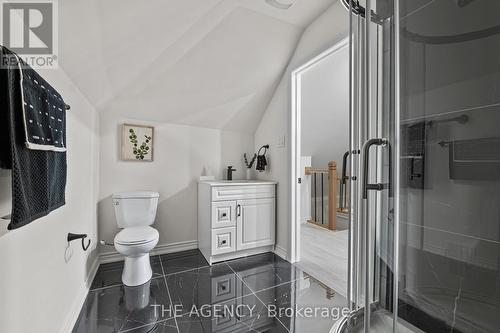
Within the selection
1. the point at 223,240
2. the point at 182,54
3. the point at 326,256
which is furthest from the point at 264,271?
the point at 182,54

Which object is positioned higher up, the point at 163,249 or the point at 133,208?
the point at 133,208

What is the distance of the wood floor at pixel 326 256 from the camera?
2.01 m

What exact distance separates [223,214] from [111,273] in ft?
3.90

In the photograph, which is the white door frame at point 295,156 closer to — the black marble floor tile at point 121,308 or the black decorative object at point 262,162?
the black decorative object at point 262,162

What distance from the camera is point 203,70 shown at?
222 centimetres

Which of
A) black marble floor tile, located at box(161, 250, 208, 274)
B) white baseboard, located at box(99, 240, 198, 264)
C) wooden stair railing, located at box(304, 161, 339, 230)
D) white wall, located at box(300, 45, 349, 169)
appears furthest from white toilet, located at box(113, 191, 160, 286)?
wooden stair railing, located at box(304, 161, 339, 230)

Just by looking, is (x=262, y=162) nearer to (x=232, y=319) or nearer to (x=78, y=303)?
(x=232, y=319)

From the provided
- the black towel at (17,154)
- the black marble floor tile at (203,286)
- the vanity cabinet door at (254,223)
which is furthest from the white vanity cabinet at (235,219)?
the black towel at (17,154)

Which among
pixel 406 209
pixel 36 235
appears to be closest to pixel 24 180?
pixel 36 235

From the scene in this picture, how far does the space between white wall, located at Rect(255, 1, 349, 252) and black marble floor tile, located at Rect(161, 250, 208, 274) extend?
93 cm

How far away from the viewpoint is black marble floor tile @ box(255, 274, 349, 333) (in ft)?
4.79

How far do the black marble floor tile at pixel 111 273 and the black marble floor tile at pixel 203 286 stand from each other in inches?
10.2

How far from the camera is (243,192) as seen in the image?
2.46 metres

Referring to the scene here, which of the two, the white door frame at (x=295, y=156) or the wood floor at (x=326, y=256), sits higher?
the white door frame at (x=295, y=156)
